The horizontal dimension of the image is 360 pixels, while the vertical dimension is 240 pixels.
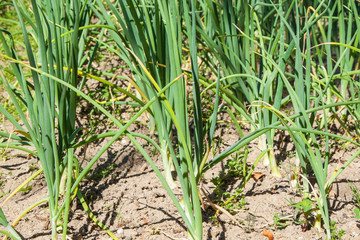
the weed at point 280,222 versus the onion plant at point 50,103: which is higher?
the onion plant at point 50,103

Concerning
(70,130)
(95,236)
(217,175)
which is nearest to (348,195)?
(217,175)

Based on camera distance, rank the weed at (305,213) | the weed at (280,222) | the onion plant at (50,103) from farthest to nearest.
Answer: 1. the weed at (280,222)
2. the weed at (305,213)
3. the onion plant at (50,103)

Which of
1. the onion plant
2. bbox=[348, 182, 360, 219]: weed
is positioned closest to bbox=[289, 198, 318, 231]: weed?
bbox=[348, 182, 360, 219]: weed

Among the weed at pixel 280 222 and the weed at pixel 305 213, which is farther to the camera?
the weed at pixel 280 222

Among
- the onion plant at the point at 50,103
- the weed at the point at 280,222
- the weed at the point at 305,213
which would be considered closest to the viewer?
the onion plant at the point at 50,103

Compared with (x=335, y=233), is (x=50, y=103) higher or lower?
higher

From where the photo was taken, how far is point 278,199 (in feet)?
6.37

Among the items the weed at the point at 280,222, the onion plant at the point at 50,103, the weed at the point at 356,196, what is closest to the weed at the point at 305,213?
the weed at the point at 280,222

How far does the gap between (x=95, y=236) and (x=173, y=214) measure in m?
0.34

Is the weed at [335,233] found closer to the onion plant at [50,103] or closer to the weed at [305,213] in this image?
the weed at [305,213]

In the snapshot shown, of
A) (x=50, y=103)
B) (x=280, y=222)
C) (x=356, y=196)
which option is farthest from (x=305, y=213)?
(x=50, y=103)

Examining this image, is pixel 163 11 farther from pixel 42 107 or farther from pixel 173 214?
pixel 173 214

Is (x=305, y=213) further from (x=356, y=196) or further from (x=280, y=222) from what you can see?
(x=356, y=196)

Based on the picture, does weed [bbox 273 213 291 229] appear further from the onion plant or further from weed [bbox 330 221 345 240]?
the onion plant
